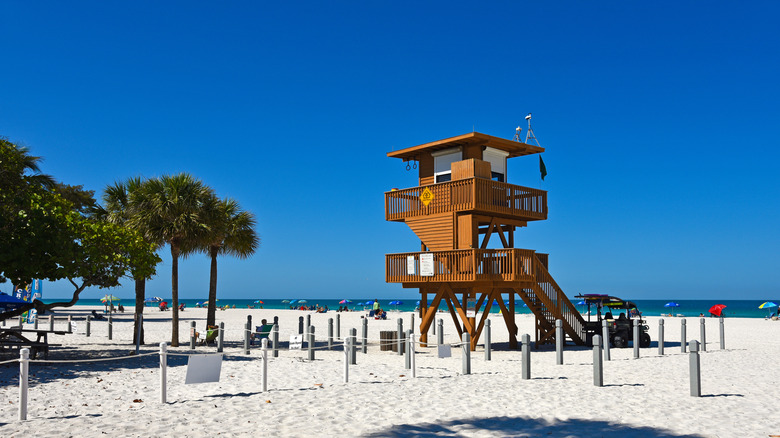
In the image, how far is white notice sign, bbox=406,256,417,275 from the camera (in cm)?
2403

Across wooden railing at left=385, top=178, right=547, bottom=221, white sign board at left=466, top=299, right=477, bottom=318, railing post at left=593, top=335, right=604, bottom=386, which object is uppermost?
wooden railing at left=385, top=178, right=547, bottom=221

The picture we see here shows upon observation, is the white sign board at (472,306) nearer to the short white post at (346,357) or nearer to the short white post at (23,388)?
the short white post at (346,357)

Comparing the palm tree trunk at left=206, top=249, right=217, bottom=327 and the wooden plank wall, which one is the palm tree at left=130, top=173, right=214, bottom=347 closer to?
the palm tree trunk at left=206, top=249, right=217, bottom=327

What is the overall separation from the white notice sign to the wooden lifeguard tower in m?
0.04

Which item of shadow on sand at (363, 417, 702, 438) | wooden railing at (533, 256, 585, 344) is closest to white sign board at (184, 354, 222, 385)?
shadow on sand at (363, 417, 702, 438)

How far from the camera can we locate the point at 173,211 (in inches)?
936

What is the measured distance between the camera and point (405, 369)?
1720 cm

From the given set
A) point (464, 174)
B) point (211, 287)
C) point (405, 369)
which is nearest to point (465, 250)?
point (464, 174)

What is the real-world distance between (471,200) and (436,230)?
212cm

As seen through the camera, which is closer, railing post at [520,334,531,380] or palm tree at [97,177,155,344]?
railing post at [520,334,531,380]

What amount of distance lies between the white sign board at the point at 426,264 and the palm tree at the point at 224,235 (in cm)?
793

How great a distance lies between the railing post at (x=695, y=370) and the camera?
12531 mm

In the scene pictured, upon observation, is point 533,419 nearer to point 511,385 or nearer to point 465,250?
point 511,385

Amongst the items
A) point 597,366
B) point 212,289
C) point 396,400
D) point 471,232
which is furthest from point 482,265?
point 212,289
